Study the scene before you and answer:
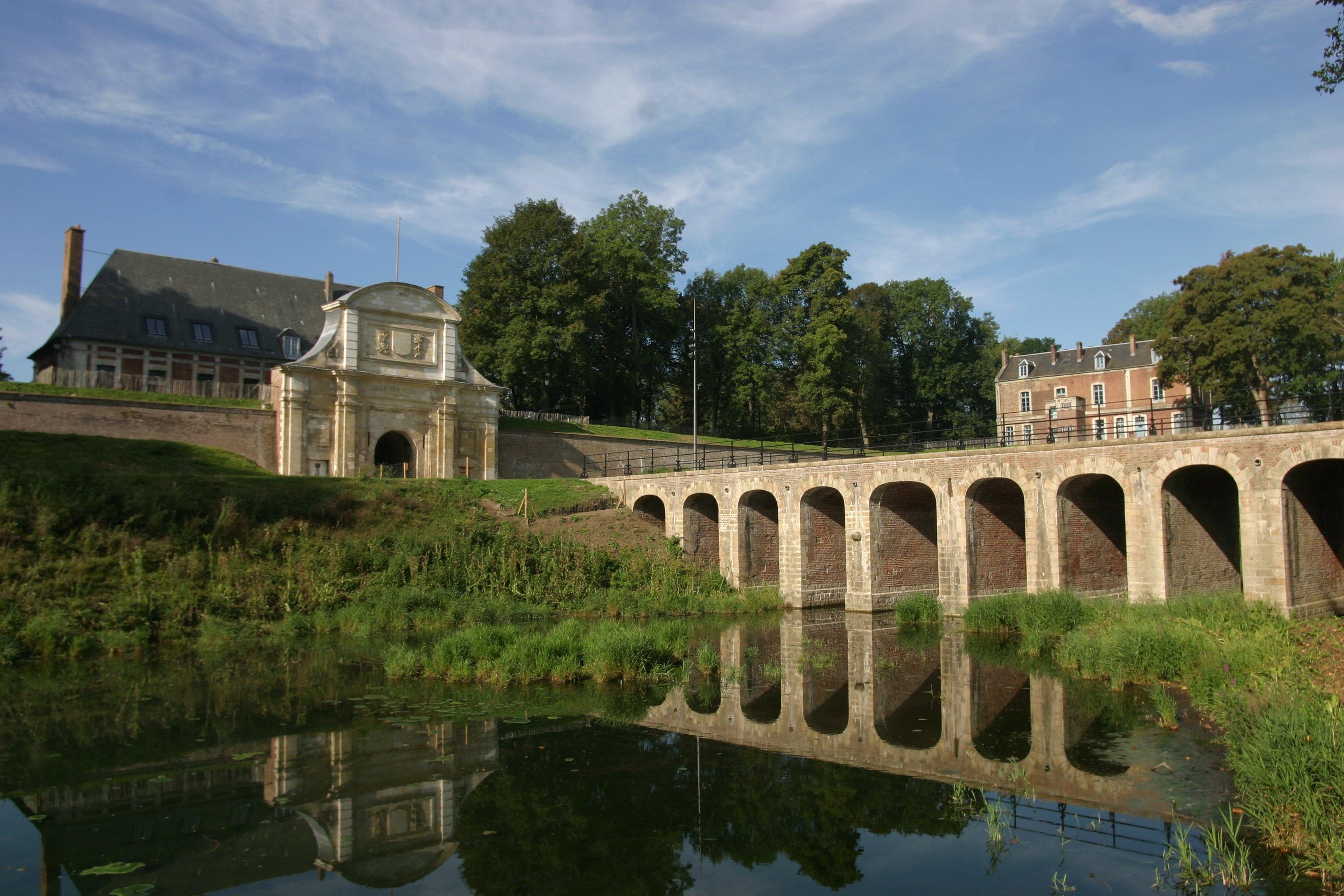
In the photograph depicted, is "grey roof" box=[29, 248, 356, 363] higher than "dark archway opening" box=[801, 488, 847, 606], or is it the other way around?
"grey roof" box=[29, 248, 356, 363]

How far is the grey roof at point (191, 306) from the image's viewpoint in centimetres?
3703

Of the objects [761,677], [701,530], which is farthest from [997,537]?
[761,677]

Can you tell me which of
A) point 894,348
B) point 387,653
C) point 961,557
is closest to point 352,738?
point 387,653

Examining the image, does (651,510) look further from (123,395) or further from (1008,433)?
(123,395)

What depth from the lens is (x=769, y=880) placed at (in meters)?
6.79

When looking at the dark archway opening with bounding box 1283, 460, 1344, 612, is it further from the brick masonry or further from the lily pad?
the brick masonry

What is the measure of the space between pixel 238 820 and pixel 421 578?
1471cm

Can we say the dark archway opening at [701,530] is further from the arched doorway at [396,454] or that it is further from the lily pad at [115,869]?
the lily pad at [115,869]

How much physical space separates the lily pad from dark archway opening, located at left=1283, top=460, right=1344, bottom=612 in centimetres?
1906

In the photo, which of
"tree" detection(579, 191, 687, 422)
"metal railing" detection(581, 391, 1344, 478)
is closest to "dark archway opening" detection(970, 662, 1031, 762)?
"metal railing" detection(581, 391, 1344, 478)

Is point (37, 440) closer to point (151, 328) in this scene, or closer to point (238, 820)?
point (151, 328)

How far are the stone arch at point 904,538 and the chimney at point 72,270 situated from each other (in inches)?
1424

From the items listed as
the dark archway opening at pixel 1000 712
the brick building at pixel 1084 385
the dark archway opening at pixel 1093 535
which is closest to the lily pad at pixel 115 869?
the dark archway opening at pixel 1000 712

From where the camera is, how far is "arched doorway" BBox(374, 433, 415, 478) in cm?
3556
